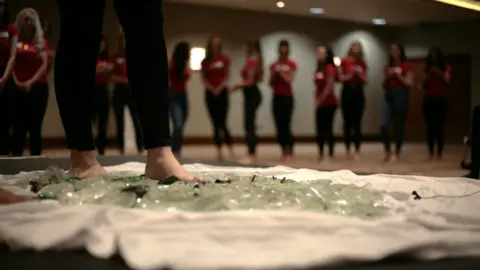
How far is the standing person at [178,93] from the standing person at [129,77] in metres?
3.30

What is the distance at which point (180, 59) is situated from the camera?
185 inches

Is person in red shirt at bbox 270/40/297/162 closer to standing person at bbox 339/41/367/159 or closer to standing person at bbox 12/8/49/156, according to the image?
standing person at bbox 339/41/367/159

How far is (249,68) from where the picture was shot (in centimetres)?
486

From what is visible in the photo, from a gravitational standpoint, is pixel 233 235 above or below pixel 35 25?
below

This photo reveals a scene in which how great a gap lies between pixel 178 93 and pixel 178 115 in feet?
0.64

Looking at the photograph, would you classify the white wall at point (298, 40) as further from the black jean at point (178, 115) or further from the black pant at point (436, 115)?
the black pant at point (436, 115)

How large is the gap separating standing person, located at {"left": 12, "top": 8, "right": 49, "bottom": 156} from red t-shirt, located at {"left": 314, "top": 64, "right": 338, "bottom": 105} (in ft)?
8.12

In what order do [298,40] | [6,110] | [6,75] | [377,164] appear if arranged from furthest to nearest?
[298,40] → [377,164] → [6,110] → [6,75]

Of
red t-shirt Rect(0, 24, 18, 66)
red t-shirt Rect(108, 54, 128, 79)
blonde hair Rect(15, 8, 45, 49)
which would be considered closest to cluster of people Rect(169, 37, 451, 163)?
red t-shirt Rect(108, 54, 128, 79)

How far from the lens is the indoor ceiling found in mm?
8492

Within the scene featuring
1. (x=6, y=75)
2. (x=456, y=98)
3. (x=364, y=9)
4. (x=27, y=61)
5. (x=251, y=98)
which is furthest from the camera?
(x=456, y=98)

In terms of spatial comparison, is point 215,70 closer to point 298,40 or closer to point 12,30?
point 12,30

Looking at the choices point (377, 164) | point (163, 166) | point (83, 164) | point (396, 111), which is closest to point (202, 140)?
point (396, 111)

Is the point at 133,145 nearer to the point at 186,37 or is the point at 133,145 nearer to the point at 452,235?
the point at 186,37
